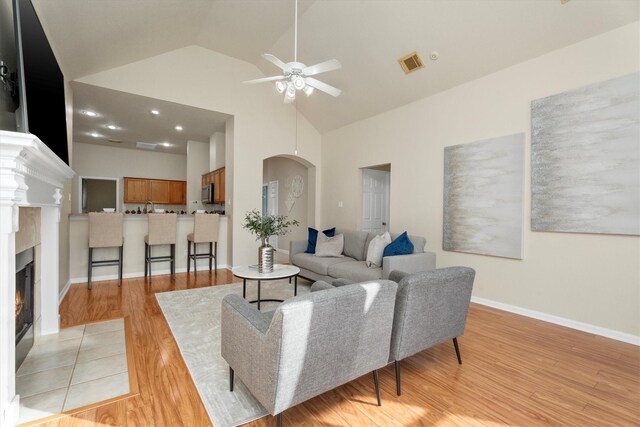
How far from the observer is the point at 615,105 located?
2.83m

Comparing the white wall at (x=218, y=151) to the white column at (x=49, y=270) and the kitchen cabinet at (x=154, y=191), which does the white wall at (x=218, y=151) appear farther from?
the white column at (x=49, y=270)

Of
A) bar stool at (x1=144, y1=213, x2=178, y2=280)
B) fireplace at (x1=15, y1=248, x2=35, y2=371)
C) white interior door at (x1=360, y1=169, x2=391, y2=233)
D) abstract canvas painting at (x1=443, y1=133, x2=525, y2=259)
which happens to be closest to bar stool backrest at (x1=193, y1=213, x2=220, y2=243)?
bar stool at (x1=144, y1=213, x2=178, y2=280)

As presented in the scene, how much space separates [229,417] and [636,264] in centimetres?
363

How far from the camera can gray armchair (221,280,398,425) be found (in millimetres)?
1351

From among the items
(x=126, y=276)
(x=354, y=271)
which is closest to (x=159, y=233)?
(x=126, y=276)

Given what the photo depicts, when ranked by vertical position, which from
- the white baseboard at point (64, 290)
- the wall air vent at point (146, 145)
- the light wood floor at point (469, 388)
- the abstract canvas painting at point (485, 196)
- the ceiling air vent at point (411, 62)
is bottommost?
the light wood floor at point (469, 388)

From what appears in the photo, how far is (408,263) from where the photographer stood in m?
3.45

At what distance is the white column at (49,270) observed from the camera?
106 inches

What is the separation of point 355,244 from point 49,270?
11.3 ft

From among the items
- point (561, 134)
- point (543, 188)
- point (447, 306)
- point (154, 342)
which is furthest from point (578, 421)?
point (154, 342)

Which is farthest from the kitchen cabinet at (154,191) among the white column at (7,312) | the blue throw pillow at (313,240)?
the white column at (7,312)

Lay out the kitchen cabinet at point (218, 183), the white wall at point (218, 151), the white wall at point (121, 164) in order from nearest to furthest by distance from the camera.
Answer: the kitchen cabinet at point (218, 183) < the white wall at point (218, 151) < the white wall at point (121, 164)

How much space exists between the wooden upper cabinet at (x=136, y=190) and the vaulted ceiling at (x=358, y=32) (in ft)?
15.1

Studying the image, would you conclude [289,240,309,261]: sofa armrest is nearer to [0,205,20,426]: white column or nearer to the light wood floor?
the light wood floor
